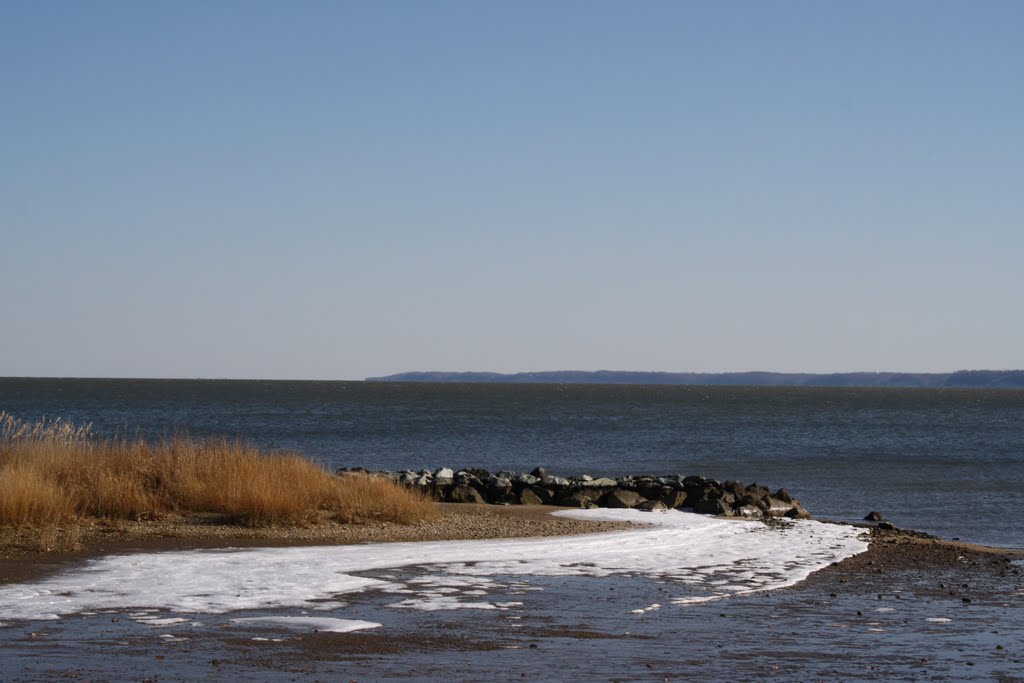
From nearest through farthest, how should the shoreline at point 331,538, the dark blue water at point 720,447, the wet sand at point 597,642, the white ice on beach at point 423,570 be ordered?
the wet sand at point 597,642 → the white ice on beach at point 423,570 → the shoreline at point 331,538 → the dark blue water at point 720,447

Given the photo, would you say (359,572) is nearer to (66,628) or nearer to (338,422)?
(66,628)

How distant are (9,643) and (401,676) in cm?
358

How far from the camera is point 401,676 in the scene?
9.63 metres

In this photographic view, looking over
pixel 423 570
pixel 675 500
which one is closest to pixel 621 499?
pixel 675 500

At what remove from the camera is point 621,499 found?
24609 mm

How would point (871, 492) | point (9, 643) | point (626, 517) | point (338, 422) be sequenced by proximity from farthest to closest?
point (338, 422) < point (871, 492) < point (626, 517) < point (9, 643)

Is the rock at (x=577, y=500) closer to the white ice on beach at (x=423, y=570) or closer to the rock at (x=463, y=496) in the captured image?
the rock at (x=463, y=496)

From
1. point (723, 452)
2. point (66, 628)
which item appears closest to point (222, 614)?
point (66, 628)

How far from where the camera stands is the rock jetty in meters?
24.5

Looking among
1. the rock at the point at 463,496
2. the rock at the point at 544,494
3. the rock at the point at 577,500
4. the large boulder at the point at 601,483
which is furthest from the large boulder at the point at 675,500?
the rock at the point at 463,496

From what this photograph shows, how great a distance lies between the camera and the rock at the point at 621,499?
80.5 ft

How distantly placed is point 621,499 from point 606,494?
61 centimetres

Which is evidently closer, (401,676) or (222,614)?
(401,676)

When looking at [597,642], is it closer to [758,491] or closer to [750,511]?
[750,511]
